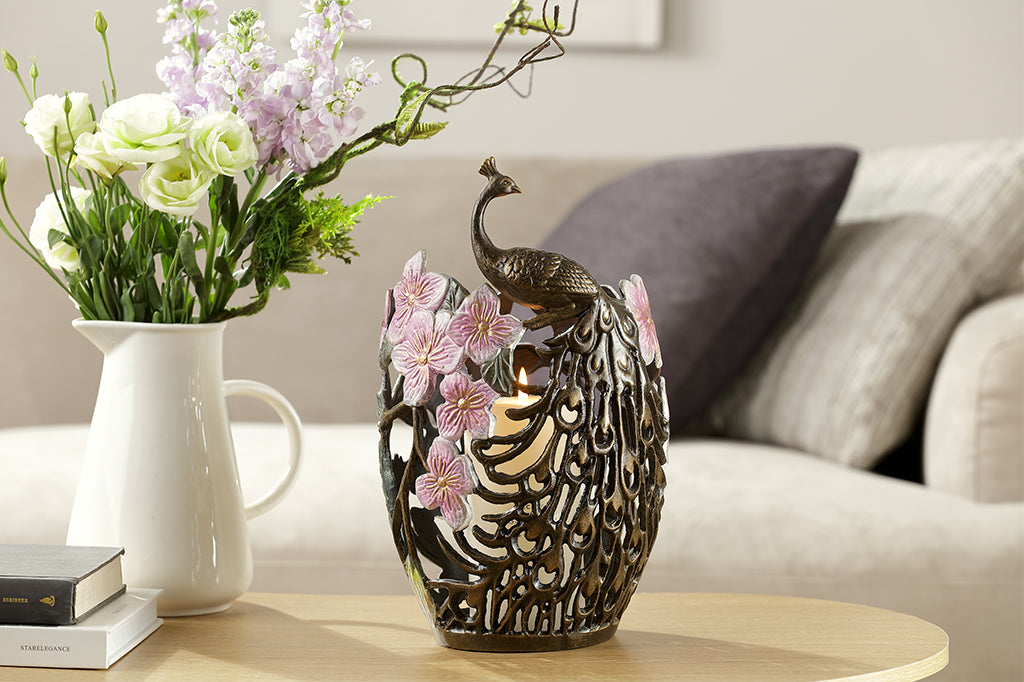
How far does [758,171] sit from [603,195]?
0.95 feet

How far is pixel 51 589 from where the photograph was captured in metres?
0.68

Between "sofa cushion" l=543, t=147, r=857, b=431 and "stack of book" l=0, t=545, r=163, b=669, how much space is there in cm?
99

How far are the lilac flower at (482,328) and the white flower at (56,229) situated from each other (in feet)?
1.09

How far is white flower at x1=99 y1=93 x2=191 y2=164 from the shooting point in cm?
73

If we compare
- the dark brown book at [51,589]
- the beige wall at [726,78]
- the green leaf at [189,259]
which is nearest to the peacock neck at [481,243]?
the green leaf at [189,259]

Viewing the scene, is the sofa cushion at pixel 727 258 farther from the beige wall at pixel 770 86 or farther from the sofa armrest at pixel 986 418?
the beige wall at pixel 770 86

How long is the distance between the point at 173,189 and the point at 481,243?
8.8 inches

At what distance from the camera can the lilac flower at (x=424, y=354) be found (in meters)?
0.67

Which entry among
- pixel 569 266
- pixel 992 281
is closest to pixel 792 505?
pixel 992 281

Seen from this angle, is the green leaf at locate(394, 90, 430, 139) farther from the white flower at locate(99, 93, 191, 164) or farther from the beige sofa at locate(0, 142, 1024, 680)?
the beige sofa at locate(0, 142, 1024, 680)

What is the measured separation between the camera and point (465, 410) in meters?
0.66

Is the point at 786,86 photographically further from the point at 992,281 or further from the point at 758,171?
the point at 992,281

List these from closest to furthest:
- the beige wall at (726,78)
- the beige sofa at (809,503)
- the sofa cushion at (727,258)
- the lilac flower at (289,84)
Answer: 1. the lilac flower at (289,84)
2. the beige sofa at (809,503)
3. the sofa cushion at (727,258)
4. the beige wall at (726,78)

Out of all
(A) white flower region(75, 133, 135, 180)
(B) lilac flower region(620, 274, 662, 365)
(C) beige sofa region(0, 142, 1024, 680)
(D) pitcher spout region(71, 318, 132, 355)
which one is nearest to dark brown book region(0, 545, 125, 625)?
(D) pitcher spout region(71, 318, 132, 355)
